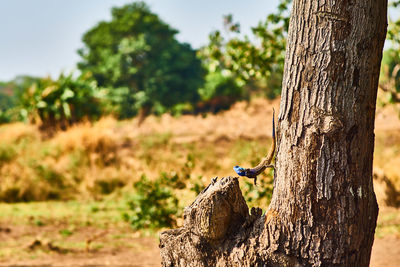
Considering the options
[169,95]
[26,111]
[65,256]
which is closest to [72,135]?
[26,111]

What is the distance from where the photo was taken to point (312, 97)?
2.73 m

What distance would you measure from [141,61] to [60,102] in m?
14.9

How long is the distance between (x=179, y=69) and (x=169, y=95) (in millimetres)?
2206

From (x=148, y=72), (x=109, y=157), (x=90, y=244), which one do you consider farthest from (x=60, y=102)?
(x=148, y=72)

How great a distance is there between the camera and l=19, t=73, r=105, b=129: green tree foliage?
16.6 m

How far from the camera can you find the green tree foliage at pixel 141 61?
30.3m

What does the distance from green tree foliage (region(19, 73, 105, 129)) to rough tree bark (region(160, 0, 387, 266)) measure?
14.4 metres

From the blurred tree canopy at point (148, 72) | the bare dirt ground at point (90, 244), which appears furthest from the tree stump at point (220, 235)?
the blurred tree canopy at point (148, 72)

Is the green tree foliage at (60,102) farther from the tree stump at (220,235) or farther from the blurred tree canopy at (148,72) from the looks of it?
the tree stump at (220,235)

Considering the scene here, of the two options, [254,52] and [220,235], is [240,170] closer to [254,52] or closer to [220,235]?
[220,235]

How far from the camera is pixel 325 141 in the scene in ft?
8.87

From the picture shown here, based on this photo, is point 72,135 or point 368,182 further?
point 72,135

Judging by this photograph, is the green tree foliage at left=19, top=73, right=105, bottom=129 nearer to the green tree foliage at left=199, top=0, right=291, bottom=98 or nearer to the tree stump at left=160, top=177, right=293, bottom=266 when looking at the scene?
the green tree foliage at left=199, top=0, right=291, bottom=98

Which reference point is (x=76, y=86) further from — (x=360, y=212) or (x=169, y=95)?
(x=360, y=212)
